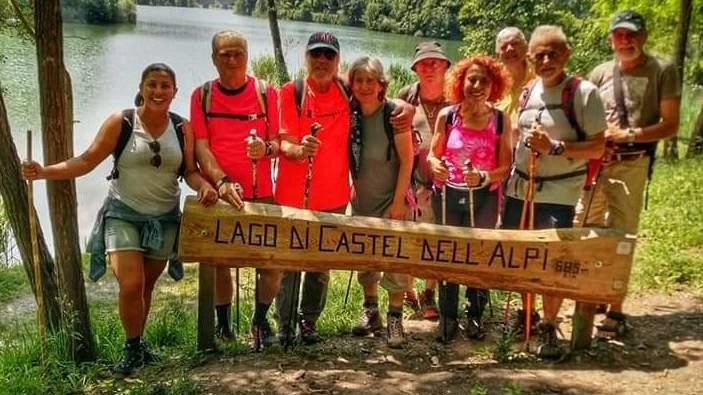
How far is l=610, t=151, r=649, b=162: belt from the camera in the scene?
15.2 feet

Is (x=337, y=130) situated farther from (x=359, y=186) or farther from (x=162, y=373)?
(x=162, y=373)

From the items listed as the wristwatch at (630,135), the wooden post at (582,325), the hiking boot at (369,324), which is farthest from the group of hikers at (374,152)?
the hiking boot at (369,324)

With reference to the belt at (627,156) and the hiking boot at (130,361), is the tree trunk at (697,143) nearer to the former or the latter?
the belt at (627,156)

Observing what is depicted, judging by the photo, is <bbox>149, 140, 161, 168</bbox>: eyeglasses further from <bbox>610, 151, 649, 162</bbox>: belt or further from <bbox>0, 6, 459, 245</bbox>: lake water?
<bbox>0, 6, 459, 245</bbox>: lake water

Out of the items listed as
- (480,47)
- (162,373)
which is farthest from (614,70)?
(480,47)

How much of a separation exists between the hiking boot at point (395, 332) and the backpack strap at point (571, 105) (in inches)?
66.6

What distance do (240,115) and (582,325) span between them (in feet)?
8.24

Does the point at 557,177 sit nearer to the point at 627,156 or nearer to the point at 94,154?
the point at 627,156

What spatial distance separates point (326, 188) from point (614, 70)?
2.07m

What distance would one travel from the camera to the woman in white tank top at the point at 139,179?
407 cm

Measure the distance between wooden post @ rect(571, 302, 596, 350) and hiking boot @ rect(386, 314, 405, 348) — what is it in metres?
1.11

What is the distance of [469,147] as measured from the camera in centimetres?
442

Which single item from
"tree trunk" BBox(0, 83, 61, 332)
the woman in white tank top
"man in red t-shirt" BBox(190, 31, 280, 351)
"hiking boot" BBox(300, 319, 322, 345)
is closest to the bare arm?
the woman in white tank top

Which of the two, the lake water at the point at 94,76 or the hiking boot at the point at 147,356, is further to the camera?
the lake water at the point at 94,76
